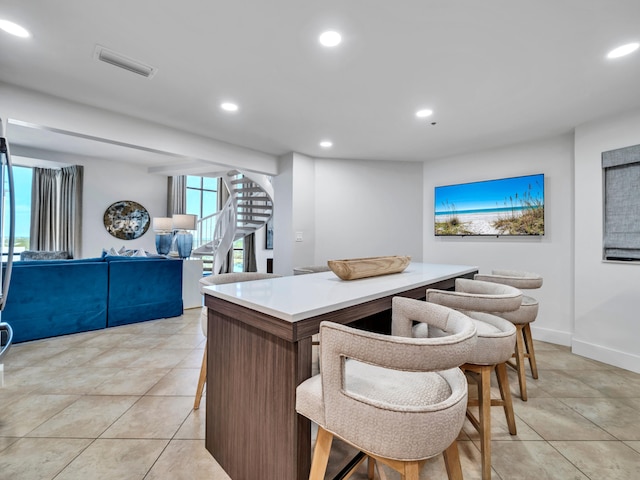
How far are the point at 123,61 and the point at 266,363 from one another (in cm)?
225

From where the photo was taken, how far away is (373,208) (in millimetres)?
4531

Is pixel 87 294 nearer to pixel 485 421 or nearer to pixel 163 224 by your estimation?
pixel 163 224

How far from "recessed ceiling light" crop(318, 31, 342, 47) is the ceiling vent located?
Result: 4.09 ft

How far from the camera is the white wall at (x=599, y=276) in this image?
2666 millimetres

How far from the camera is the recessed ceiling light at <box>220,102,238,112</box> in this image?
8.84 ft

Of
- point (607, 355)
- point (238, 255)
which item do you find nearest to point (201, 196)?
point (238, 255)

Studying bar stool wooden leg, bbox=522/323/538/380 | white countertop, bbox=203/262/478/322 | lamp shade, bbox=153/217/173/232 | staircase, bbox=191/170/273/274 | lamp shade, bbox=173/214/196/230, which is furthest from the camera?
staircase, bbox=191/170/273/274

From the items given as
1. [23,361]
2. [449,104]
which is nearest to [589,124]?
[449,104]

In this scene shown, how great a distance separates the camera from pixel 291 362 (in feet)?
3.43

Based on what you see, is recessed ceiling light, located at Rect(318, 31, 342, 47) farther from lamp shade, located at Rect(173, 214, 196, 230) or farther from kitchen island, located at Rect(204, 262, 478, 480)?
lamp shade, located at Rect(173, 214, 196, 230)

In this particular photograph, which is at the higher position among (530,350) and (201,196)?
(201,196)

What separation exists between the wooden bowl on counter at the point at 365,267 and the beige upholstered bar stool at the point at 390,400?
0.81 meters

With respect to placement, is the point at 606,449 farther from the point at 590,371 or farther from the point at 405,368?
the point at 405,368

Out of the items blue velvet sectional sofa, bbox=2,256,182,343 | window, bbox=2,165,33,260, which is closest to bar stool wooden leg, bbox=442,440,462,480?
blue velvet sectional sofa, bbox=2,256,182,343
